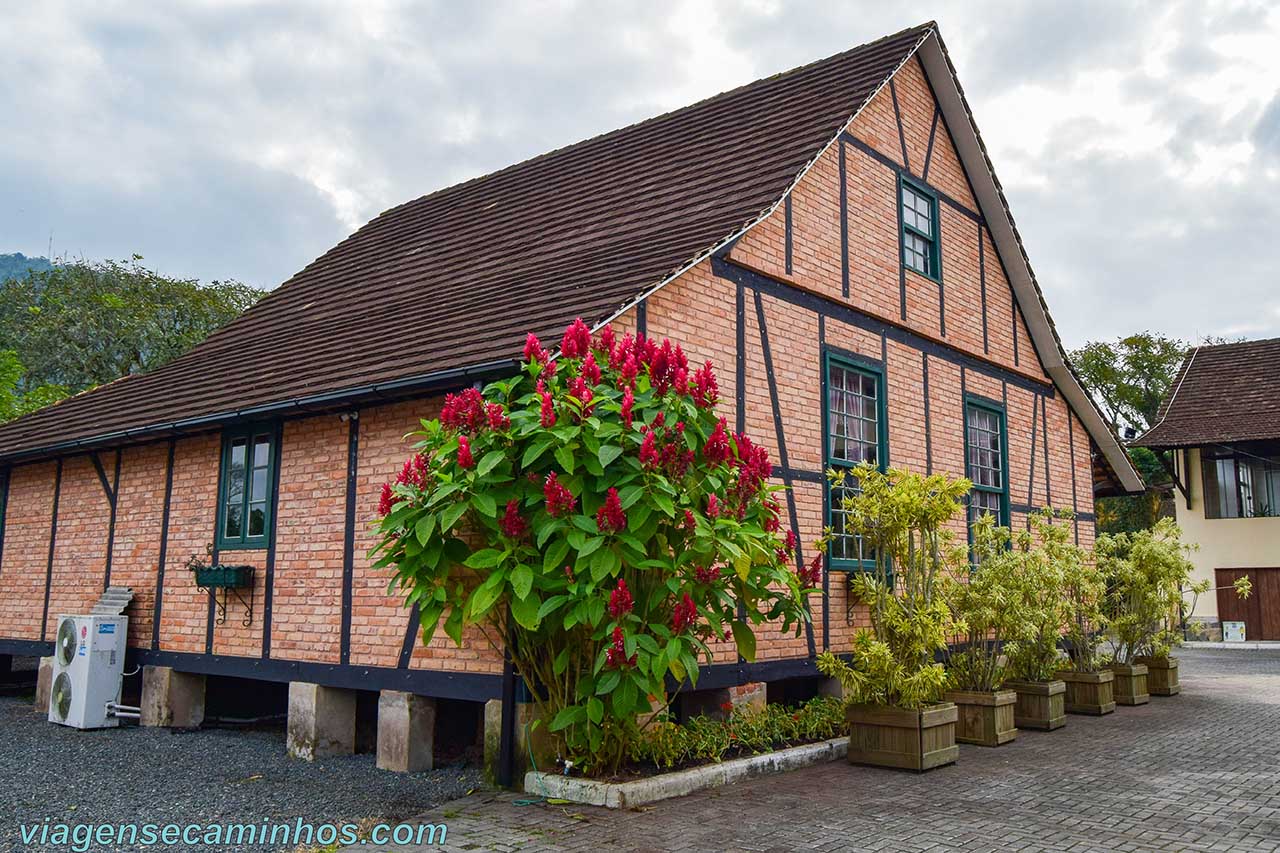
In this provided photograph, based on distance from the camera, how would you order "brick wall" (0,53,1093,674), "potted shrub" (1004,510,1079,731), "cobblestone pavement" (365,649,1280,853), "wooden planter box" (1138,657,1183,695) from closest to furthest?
"cobblestone pavement" (365,649,1280,853) < "brick wall" (0,53,1093,674) < "potted shrub" (1004,510,1079,731) < "wooden planter box" (1138,657,1183,695)

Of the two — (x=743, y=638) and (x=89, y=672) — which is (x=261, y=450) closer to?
(x=89, y=672)

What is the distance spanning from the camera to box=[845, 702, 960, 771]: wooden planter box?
26.1 ft

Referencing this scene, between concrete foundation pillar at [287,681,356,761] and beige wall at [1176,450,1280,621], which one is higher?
beige wall at [1176,450,1280,621]

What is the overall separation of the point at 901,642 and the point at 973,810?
1692mm

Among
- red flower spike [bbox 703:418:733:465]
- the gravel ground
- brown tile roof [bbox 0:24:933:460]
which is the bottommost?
the gravel ground

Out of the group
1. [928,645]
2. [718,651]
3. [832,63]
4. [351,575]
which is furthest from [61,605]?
[832,63]

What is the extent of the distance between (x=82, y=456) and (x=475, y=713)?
20.7 feet

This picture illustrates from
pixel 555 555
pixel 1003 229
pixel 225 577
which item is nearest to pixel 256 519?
pixel 225 577

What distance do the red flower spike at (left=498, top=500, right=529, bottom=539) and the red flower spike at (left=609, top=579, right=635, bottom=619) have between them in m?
0.74

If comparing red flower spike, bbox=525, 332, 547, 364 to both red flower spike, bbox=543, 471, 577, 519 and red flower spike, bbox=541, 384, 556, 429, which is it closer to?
red flower spike, bbox=541, 384, 556, 429

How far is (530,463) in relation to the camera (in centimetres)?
663

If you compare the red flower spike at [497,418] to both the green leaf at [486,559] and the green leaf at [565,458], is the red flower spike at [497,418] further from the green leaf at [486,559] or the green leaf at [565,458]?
the green leaf at [486,559]

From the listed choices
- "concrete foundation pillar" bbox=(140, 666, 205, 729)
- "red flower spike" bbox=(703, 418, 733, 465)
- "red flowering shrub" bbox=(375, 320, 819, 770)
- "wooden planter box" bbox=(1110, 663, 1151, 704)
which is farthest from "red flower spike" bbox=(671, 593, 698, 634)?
"wooden planter box" bbox=(1110, 663, 1151, 704)

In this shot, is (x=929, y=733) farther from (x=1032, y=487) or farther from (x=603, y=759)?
(x=1032, y=487)
